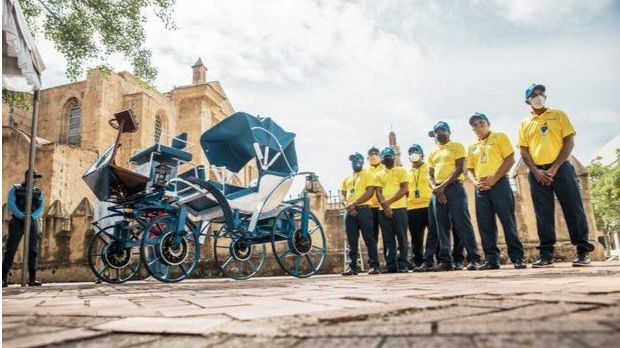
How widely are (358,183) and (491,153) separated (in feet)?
7.54

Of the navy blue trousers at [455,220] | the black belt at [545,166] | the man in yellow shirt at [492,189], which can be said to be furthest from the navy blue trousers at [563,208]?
the navy blue trousers at [455,220]

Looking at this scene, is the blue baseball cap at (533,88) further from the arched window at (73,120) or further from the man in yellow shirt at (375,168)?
the arched window at (73,120)

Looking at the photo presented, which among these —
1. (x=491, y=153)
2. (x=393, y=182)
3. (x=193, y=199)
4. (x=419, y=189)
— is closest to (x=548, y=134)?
(x=491, y=153)

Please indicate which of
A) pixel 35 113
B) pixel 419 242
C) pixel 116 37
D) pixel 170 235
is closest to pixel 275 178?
pixel 170 235

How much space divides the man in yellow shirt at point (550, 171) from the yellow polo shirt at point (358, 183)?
8.18 feet

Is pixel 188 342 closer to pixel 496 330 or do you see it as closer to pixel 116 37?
pixel 496 330

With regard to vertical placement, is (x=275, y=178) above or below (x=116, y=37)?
below

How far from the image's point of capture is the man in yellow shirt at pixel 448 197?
20.0 ft

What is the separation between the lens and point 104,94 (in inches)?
935

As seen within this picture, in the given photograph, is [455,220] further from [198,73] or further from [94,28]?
[198,73]

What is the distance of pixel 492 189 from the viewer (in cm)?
574

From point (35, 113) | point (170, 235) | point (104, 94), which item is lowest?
point (170, 235)

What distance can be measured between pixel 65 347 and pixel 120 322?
0.38m

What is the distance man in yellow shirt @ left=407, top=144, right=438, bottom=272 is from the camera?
23.9 ft
